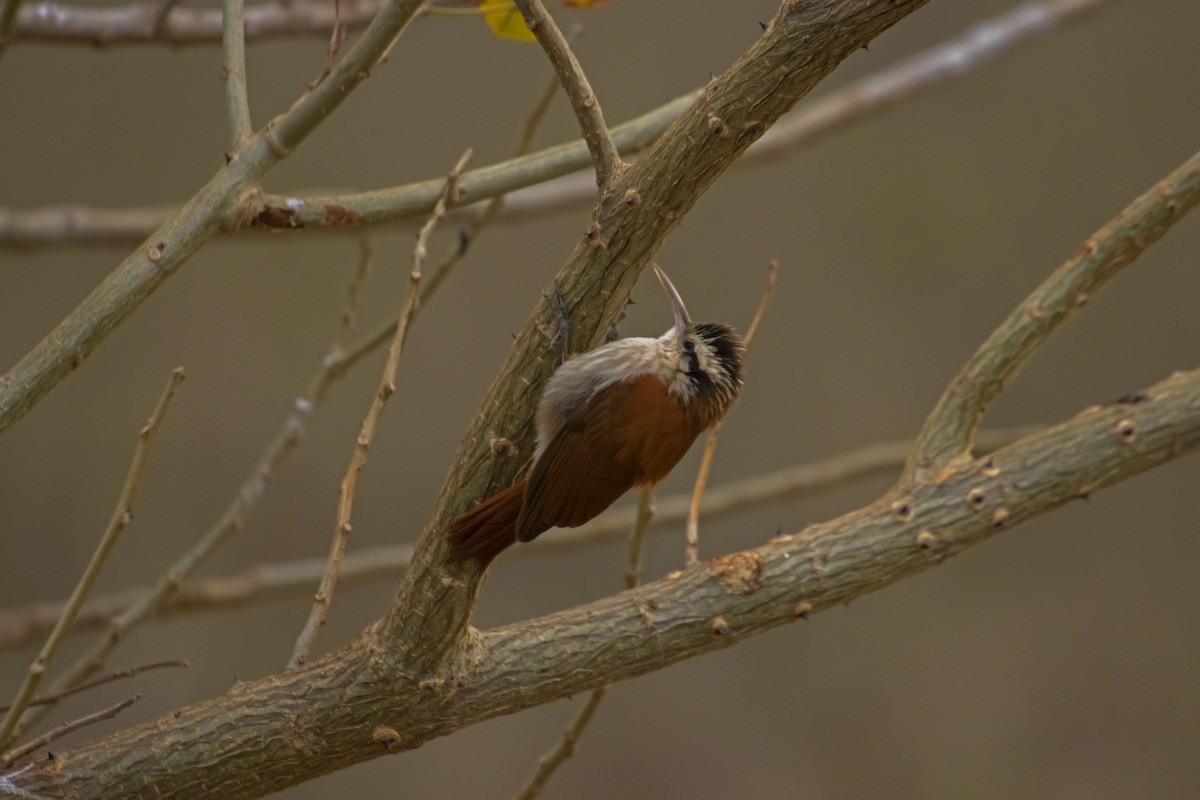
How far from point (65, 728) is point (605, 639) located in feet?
2.63

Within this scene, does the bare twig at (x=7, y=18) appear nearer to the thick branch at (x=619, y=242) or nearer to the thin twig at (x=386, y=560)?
the thick branch at (x=619, y=242)

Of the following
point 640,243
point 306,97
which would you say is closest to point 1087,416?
point 640,243

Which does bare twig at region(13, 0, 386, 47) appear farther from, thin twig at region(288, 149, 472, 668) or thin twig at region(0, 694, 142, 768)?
thin twig at region(0, 694, 142, 768)

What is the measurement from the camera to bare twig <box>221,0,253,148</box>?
69.4 inches

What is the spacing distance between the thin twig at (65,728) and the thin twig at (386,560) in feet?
3.70

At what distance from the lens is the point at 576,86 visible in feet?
5.25

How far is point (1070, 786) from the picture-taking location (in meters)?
4.75

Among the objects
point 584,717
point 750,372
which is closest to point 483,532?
point 584,717

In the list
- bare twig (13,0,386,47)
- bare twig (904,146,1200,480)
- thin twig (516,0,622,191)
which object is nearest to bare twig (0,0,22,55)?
bare twig (13,0,386,47)

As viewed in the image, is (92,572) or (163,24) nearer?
(92,572)

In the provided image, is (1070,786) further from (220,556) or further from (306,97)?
(306,97)

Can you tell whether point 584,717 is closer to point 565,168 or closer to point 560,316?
point 560,316

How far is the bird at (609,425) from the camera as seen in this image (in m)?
1.69

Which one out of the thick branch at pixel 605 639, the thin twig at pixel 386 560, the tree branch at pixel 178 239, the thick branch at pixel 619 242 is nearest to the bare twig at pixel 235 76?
the tree branch at pixel 178 239
